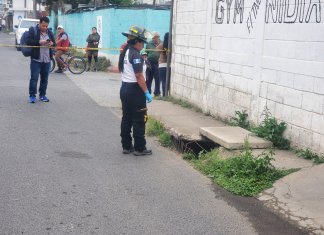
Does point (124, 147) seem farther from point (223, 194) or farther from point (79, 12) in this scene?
point (79, 12)

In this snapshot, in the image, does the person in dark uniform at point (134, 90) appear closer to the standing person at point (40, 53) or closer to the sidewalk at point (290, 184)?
the sidewalk at point (290, 184)

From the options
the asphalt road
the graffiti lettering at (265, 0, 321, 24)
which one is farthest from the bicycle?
the graffiti lettering at (265, 0, 321, 24)

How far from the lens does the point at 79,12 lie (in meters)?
31.3

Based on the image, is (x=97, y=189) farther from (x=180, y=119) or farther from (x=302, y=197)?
(x=180, y=119)

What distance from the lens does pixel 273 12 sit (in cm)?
841

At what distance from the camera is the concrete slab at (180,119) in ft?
28.6

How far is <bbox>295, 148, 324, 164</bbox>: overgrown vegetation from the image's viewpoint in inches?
279

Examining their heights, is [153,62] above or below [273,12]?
below

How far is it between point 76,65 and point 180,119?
1079 cm

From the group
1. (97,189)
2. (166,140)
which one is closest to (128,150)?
(166,140)

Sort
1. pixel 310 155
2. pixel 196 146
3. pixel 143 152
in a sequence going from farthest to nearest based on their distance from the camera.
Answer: pixel 196 146, pixel 143 152, pixel 310 155

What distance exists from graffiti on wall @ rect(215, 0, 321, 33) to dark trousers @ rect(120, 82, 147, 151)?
7.79 feet

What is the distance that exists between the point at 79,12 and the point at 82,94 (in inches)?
691

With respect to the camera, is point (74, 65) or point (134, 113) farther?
point (74, 65)
